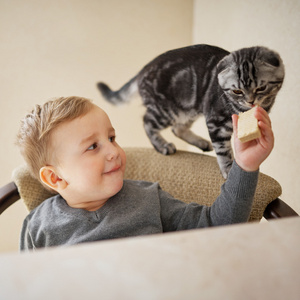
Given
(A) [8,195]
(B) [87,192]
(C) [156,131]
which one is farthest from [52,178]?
(C) [156,131]

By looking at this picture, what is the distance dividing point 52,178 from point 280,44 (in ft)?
2.03

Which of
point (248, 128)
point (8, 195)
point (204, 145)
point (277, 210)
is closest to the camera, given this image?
point (248, 128)

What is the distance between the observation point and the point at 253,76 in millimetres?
616

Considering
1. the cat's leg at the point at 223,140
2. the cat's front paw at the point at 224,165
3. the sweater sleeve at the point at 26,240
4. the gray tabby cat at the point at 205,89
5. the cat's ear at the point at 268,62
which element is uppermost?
the cat's ear at the point at 268,62

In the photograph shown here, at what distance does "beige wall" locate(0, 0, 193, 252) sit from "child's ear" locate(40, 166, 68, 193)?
1.96 feet

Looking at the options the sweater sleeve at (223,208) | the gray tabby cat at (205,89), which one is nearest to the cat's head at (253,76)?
the gray tabby cat at (205,89)

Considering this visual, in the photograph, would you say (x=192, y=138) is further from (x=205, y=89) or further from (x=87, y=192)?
(x=87, y=192)

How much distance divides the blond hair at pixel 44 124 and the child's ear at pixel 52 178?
2 centimetres

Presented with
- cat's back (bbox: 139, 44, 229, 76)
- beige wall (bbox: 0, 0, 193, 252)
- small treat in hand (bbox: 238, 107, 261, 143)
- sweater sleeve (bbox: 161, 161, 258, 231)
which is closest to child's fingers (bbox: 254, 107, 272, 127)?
small treat in hand (bbox: 238, 107, 261, 143)

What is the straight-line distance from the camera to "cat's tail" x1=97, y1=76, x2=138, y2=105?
0.95 meters

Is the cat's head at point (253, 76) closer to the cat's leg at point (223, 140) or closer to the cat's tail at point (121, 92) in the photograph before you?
the cat's leg at point (223, 140)

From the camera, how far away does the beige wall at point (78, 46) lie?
1260 mm
